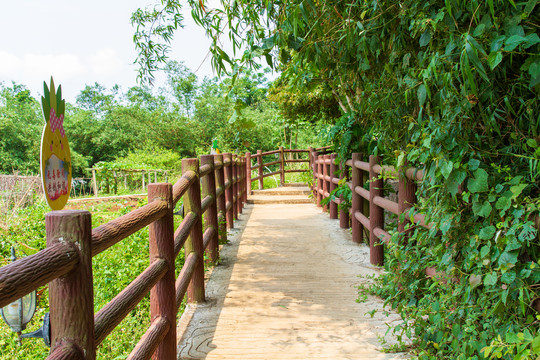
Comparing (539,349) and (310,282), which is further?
(310,282)

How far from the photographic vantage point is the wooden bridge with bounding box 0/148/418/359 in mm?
1208

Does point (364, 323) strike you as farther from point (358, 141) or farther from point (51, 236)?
point (358, 141)

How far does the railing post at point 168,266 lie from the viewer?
222 centimetres

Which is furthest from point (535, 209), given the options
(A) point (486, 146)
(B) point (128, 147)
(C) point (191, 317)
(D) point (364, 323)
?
(B) point (128, 147)

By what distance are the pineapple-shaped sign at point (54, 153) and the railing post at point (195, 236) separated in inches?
52.0

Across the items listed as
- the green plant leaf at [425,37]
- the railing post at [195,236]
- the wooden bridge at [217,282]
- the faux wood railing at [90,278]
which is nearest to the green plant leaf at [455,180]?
the green plant leaf at [425,37]

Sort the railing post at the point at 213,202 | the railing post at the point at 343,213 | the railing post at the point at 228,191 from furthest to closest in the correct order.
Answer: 1. the railing post at the point at 228,191
2. the railing post at the point at 343,213
3. the railing post at the point at 213,202

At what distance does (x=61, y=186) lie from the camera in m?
1.84

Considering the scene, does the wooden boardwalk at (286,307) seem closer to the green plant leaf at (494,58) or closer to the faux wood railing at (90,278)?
the faux wood railing at (90,278)

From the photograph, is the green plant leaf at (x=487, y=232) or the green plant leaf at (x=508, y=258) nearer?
the green plant leaf at (x=508, y=258)

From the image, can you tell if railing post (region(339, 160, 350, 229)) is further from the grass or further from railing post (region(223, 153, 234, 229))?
the grass

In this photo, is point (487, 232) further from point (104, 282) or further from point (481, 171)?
point (104, 282)

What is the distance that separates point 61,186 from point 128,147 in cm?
2843

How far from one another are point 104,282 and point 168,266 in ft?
7.56
